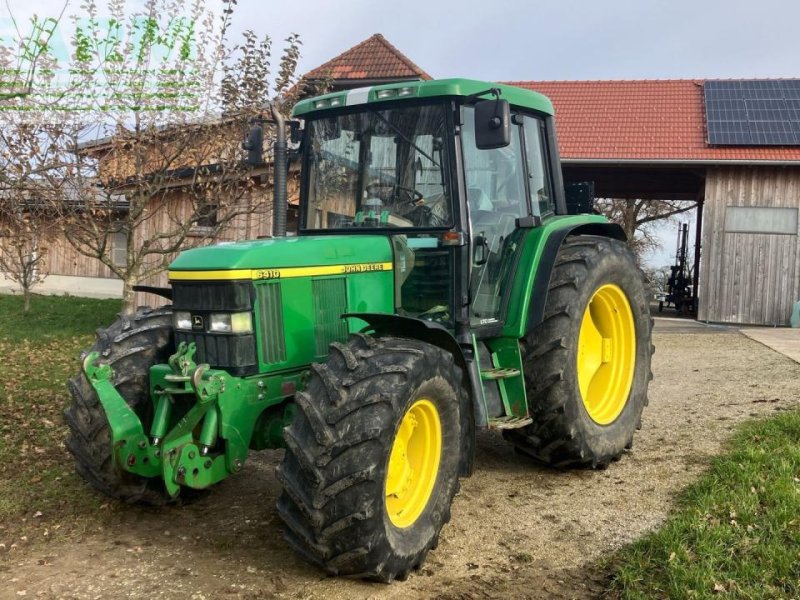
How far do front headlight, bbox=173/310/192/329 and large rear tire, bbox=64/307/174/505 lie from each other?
303 mm

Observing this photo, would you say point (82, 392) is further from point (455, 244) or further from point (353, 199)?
point (455, 244)

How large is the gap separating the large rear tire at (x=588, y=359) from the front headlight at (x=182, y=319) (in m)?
1.98

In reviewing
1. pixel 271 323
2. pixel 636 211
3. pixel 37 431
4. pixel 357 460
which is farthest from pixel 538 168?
pixel 636 211

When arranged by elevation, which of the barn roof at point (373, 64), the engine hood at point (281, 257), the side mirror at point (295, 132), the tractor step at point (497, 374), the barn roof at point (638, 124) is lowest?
the tractor step at point (497, 374)

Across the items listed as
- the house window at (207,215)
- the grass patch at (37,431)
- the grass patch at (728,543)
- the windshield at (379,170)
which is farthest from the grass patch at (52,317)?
the grass patch at (728,543)

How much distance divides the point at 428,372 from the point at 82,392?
184cm

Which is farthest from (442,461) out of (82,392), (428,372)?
(82,392)

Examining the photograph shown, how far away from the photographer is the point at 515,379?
4.51 m

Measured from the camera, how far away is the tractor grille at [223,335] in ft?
11.9

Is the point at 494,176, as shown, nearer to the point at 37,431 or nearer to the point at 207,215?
the point at 37,431

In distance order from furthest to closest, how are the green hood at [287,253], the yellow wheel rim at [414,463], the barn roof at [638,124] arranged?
1. the barn roof at [638,124]
2. the green hood at [287,253]
3. the yellow wheel rim at [414,463]

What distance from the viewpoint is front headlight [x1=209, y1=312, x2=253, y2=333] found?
3639mm

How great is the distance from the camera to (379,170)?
443 cm

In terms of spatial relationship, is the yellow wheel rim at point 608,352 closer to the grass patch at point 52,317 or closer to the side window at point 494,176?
the side window at point 494,176
